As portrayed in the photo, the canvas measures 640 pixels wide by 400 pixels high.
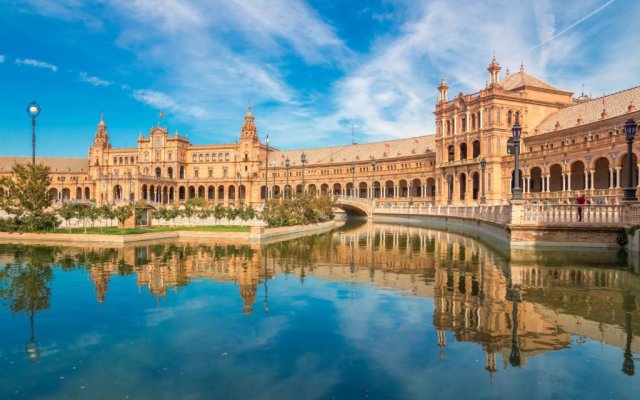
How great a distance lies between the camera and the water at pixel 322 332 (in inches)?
260

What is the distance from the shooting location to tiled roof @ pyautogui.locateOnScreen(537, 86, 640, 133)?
50531 millimetres

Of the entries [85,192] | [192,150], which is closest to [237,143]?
[192,150]

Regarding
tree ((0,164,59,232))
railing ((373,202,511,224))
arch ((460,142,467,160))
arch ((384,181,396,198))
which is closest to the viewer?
railing ((373,202,511,224))

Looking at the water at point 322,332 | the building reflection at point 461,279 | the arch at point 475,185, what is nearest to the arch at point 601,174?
the arch at point 475,185

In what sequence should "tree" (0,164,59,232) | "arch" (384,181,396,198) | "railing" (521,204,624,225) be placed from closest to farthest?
"railing" (521,204,624,225)
"tree" (0,164,59,232)
"arch" (384,181,396,198)

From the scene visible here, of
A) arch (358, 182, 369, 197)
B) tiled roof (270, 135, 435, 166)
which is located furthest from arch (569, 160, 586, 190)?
arch (358, 182, 369, 197)

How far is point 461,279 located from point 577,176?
4598cm

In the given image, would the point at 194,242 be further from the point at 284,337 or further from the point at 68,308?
the point at 284,337

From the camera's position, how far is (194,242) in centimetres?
2761

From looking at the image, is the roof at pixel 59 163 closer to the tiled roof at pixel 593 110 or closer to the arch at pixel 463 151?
the arch at pixel 463 151

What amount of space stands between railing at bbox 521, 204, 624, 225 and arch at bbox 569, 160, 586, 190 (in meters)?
33.9

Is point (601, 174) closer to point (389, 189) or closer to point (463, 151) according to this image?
point (463, 151)

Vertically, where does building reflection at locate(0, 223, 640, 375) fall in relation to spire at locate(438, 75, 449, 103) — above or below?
below

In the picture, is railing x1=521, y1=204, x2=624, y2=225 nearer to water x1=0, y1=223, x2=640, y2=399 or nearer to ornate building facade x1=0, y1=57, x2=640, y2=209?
water x1=0, y1=223, x2=640, y2=399
